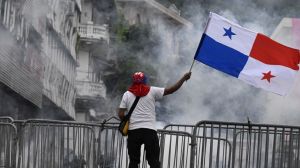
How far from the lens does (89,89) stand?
37312 millimetres

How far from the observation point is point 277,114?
3106 centimetres

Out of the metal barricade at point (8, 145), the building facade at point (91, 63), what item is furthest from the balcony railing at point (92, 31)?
the metal barricade at point (8, 145)

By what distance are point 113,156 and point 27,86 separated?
400 inches

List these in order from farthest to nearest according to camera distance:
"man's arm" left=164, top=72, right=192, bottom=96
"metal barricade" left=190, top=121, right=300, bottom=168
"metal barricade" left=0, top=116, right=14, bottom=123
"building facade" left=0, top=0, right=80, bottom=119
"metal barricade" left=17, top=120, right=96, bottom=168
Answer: "building facade" left=0, top=0, right=80, bottom=119 → "metal barricade" left=0, top=116, right=14, bottom=123 → "metal barricade" left=17, top=120, right=96, bottom=168 → "metal barricade" left=190, top=121, right=300, bottom=168 → "man's arm" left=164, top=72, right=192, bottom=96

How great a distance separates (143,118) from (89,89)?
25.9m

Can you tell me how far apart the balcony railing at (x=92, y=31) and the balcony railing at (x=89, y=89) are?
1.96m

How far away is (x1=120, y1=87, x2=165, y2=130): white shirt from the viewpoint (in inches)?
452

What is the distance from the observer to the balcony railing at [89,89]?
37031 mm

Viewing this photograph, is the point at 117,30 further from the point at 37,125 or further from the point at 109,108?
the point at 37,125

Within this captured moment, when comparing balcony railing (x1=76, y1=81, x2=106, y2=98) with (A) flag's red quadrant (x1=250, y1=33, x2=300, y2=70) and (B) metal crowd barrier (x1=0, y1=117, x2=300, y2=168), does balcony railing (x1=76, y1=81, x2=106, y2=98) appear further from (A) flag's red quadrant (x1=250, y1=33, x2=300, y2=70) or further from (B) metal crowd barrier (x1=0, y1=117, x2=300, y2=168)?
(A) flag's red quadrant (x1=250, y1=33, x2=300, y2=70)

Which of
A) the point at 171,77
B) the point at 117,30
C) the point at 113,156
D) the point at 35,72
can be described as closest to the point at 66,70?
the point at 171,77

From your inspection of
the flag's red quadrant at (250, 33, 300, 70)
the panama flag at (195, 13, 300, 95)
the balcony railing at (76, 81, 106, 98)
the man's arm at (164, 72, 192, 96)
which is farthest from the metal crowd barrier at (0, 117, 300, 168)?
the balcony railing at (76, 81, 106, 98)

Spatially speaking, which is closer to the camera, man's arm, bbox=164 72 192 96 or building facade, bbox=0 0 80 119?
man's arm, bbox=164 72 192 96

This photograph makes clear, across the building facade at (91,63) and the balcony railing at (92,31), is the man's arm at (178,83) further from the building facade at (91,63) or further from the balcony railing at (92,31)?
the balcony railing at (92,31)
